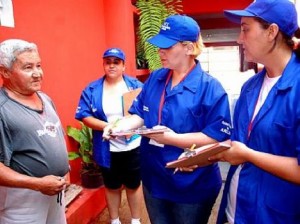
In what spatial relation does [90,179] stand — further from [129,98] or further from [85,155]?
[129,98]

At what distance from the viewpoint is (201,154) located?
1.20m

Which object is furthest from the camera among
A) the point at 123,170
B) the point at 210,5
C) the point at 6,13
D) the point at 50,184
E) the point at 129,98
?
the point at 210,5

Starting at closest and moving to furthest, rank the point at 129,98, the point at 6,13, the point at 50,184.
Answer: the point at 50,184
the point at 6,13
the point at 129,98

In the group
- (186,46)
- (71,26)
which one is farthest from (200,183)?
(71,26)

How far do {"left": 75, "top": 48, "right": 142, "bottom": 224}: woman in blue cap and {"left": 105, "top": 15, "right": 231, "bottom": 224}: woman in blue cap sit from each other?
0.86 metres

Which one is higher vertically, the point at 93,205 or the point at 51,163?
the point at 51,163

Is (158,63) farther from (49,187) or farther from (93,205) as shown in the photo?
(49,187)

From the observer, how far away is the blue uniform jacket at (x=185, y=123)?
1560 mm

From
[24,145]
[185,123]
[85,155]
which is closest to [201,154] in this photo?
[185,123]

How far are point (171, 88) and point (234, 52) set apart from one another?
6564 mm

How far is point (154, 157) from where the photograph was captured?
170 cm

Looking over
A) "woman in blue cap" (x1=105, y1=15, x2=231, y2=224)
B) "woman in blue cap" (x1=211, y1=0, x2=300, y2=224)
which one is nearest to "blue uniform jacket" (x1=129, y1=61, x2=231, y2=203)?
"woman in blue cap" (x1=105, y1=15, x2=231, y2=224)

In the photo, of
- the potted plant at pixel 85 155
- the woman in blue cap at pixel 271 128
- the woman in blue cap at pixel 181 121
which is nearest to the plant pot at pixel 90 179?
the potted plant at pixel 85 155

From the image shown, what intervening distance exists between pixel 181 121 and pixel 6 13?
1.32 metres
